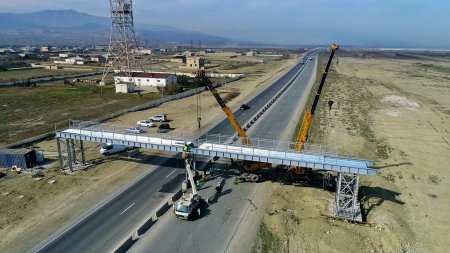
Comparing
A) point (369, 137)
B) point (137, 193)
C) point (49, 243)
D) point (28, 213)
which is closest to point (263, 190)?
point (137, 193)

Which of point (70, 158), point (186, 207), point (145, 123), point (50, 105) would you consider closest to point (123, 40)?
point (50, 105)

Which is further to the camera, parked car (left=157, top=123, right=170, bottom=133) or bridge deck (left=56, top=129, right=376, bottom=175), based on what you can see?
parked car (left=157, top=123, right=170, bottom=133)

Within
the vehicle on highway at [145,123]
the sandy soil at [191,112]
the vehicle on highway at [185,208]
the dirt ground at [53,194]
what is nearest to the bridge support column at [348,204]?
the vehicle on highway at [185,208]

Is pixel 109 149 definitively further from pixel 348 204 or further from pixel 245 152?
pixel 348 204

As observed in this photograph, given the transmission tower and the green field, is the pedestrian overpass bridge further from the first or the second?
the transmission tower

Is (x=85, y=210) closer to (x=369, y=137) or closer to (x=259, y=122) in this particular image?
(x=259, y=122)

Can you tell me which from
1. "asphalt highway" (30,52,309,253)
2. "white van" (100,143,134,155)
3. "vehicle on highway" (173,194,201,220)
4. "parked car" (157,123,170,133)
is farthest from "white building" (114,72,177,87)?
"vehicle on highway" (173,194,201,220)

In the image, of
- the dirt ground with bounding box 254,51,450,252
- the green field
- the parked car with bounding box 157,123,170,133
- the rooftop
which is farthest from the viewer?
the rooftop

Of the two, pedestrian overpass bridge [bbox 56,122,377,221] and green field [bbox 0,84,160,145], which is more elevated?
pedestrian overpass bridge [bbox 56,122,377,221]
